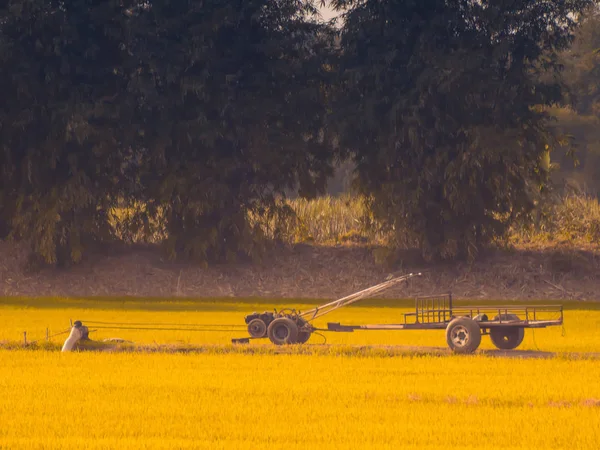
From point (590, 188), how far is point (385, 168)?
36815mm

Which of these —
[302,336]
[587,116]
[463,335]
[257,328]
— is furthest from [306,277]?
[587,116]

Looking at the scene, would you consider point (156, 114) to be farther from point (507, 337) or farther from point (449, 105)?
point (507, 337)

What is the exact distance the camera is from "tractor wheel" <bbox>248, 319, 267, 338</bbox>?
2278 cm

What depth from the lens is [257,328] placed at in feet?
74.9

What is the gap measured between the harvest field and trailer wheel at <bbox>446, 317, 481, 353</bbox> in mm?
262

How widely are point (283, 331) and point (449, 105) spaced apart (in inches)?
786

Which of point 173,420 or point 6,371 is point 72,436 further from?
point 6,371

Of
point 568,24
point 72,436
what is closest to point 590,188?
point 568,24

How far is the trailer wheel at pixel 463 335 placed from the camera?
20578 mm

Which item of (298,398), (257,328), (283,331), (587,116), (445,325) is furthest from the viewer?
(587,116)

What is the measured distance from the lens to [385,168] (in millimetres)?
42219

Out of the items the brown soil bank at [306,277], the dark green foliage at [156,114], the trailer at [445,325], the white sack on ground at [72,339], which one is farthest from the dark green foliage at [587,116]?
the white sack on ground at [72,339]

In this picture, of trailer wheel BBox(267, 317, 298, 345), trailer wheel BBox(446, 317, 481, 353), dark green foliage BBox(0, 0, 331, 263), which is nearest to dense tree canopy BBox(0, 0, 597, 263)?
dark green foliage BBox(0, 0, 331, 263)

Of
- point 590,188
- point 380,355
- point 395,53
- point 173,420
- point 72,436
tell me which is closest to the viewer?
point 72,436
